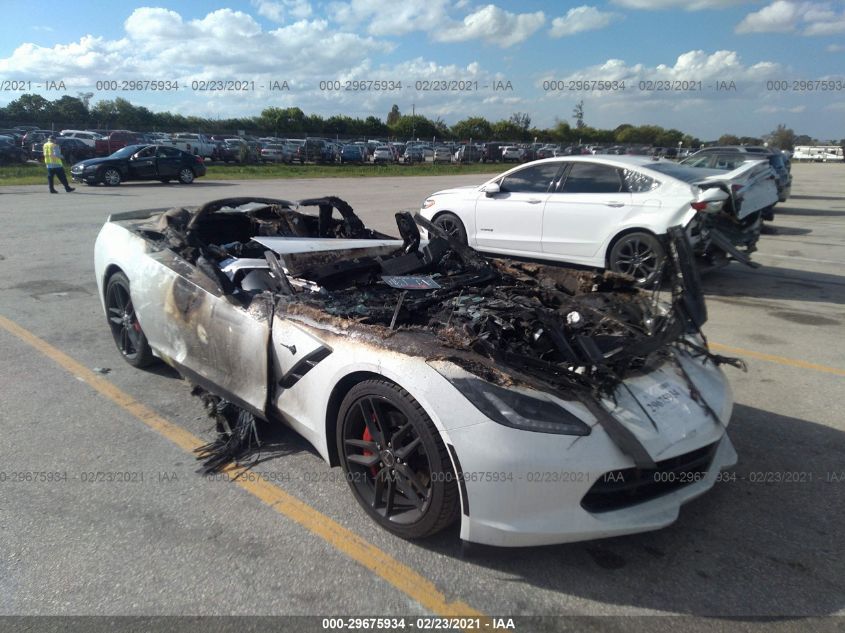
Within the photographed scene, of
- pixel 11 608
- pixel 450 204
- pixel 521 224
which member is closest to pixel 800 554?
pixel 11 608

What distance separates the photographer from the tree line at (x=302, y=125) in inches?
2029

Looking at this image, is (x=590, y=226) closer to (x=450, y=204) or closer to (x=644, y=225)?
(x=644, y=225)

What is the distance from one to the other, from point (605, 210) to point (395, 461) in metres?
5.97

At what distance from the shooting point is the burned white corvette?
2.60m

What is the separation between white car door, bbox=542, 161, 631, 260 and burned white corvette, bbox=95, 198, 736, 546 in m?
3.68

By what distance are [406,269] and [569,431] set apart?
2.11m

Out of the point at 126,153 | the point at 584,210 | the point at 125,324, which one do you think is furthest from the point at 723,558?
the point at 126,153

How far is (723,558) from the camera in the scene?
2832 millimetres

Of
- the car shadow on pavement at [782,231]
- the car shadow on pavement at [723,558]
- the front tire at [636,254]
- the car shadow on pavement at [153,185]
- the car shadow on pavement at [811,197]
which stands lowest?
the car shadow on pavement at [723,558]

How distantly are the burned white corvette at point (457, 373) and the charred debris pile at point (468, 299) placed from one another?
14mm

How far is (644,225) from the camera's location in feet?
25.0

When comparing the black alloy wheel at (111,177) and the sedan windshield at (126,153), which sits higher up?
the sedan windshield at (126,153)

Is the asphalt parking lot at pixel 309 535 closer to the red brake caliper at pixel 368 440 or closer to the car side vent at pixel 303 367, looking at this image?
the red brake caliper at pixel 368 440

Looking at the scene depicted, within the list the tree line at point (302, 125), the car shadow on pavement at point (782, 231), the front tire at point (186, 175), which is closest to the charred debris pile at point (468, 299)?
the car shadow on pavement at point (782, 231)
